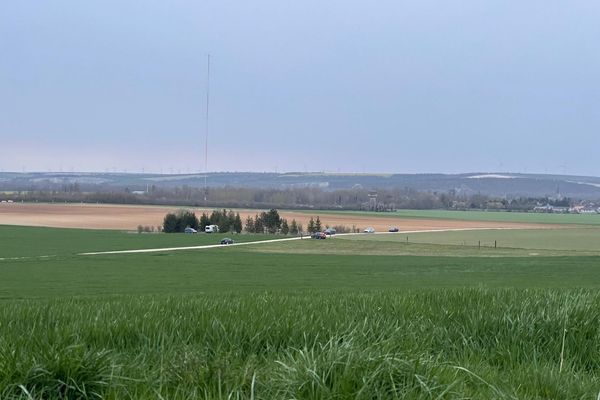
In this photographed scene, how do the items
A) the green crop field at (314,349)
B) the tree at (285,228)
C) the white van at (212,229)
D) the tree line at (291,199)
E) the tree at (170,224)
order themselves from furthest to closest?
the tree line at (291,199)
the tree at (170,224)
the tree at (285,228)
the white van at (212,229)
the green crop field at (314,349)

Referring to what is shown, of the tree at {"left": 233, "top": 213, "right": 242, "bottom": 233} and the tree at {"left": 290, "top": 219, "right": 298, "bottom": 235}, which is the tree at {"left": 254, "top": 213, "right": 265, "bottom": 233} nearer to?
the tree at {"left": 233, "top": 213, "right": 242, "bottom": 233}

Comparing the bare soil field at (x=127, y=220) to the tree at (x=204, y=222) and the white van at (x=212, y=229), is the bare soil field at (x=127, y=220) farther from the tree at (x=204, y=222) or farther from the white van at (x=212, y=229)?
the white van at (x=212, y=229)

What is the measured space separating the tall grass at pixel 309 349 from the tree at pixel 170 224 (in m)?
93.8

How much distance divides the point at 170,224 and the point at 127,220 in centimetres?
1353

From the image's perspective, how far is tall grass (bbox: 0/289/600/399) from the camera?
4137mm

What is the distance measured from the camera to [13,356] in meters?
4.36

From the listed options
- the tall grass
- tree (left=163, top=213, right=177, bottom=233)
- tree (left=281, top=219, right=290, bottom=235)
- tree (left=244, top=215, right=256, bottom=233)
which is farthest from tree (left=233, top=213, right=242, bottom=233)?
the tall grass

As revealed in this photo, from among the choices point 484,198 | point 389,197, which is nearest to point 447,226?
point 389,197

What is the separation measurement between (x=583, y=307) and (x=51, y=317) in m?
4.46

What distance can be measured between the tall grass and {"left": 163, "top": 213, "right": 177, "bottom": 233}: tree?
308 ft

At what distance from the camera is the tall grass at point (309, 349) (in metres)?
4.14

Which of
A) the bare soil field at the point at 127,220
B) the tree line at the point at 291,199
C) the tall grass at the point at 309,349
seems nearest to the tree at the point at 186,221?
the bare soil field at the point at 127,220

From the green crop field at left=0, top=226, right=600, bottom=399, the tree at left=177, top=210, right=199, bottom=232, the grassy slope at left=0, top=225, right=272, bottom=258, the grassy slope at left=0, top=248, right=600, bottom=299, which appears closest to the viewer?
the green crop field at left=0, top=226, right=600, bottom=399

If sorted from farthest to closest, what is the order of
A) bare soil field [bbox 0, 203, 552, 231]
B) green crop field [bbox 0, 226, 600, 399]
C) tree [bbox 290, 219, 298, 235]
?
1. bare soil field [bbox 0, 203, 552, 231]
2. tree [bbox 290, 219, 298, 235]
3. green crop field [bbox 0, 226, 600, 399]
